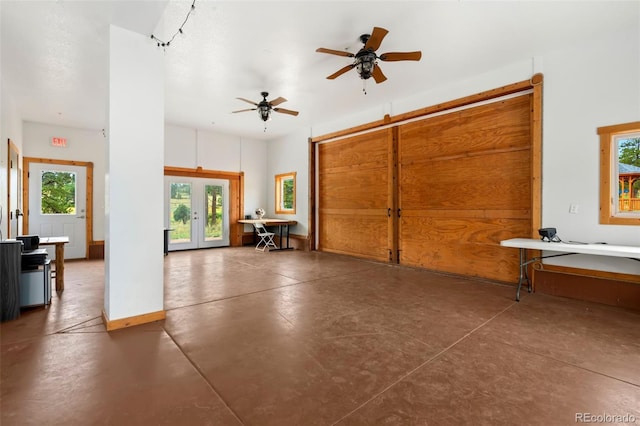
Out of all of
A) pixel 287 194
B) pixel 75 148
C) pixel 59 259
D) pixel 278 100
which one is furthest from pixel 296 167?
pixel 59 259

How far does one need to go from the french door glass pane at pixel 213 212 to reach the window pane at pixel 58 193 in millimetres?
2901

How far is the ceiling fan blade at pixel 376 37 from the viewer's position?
2.98 meters

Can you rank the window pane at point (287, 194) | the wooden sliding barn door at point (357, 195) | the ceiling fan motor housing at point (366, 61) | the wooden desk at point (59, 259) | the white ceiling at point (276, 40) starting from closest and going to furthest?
the white ceiling at point (276, 40)
the ceiling fan motor housing at point (366, 61)
the wooden desk at point (59, 259)
the wooden sliding barn door at point (357, 195)
the window pane at point (287, 194)

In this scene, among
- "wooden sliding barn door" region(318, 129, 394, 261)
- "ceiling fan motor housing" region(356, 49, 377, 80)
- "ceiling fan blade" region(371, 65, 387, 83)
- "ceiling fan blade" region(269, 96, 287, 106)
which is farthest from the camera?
"wooden sliding barn door" region(318, 129, 394, 261)

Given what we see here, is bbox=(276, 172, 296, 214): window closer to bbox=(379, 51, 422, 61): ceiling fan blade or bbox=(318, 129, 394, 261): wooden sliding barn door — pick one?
bbox=(318, 129, 394, 261): wooden sliding barn door

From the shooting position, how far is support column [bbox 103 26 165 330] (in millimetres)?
2723

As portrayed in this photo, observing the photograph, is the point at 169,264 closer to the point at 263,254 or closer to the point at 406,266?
the point at 263,254

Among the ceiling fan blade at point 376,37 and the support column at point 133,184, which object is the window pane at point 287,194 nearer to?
the ceiling fan blade at point 376,37

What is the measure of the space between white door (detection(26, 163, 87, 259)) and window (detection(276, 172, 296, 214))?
466cm

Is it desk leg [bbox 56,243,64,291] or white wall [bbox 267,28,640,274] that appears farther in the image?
desk leg [bbox 56,243,64,291]

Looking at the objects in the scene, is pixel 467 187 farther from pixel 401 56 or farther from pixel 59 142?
pixel 59 142

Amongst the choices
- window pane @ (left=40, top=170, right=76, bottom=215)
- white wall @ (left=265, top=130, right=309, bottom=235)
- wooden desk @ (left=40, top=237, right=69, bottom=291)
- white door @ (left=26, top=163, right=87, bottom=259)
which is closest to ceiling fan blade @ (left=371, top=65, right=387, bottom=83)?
white wall @ (left=265, top=130, right=309, bottom=235)

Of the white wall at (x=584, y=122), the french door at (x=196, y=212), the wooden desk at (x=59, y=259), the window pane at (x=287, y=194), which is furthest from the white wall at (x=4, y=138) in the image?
the white wall at (x=584, y=122)

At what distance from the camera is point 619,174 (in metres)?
3.49
